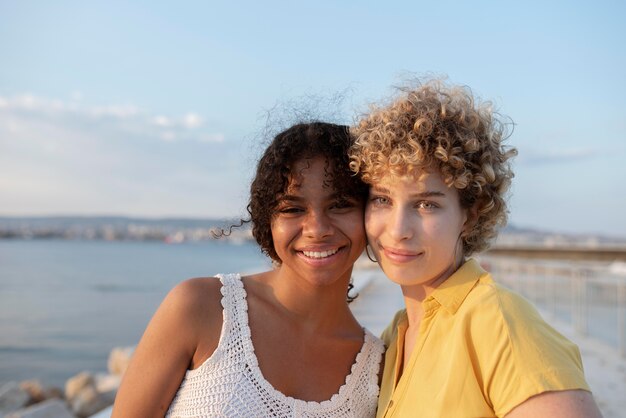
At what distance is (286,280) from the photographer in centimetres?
278

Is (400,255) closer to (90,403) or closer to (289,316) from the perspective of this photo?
(289,316)

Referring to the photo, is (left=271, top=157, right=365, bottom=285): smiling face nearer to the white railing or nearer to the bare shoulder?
the bare shoulder

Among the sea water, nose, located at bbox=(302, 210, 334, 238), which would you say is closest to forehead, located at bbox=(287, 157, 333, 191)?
nose, located at bbox=(302, 210, 334, 238)

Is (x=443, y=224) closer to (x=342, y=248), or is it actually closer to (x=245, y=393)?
(x=342, y=248)

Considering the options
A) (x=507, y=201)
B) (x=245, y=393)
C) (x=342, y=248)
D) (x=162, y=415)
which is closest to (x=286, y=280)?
(x=342, y=248)

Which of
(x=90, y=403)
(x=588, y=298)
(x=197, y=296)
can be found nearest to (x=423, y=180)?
(x=197, y=296)

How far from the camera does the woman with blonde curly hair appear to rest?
1753 millimetres

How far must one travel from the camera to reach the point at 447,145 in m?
2.16

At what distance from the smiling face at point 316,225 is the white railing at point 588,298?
238 inches

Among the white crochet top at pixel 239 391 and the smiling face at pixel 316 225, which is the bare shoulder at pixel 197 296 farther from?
the smiling face at pixel 316 225

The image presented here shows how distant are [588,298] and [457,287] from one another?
303 inches

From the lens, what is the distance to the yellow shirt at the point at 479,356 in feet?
5.69

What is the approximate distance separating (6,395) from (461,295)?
31.0ft

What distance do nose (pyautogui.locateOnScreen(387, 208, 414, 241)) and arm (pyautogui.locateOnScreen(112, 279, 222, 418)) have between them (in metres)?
0.84
